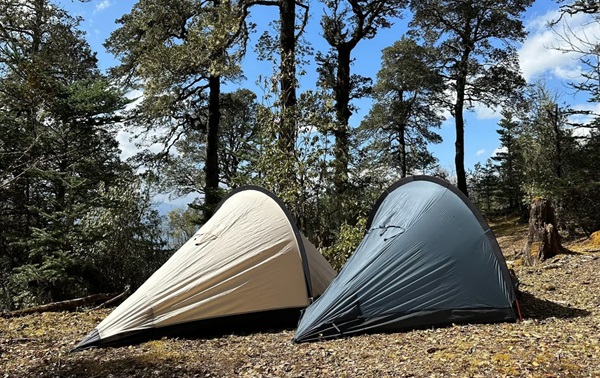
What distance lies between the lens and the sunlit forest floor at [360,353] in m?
3.04

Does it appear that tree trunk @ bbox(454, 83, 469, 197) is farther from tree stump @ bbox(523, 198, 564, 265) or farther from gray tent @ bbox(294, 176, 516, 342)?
gray tent @ bbox(294, 176, 516, 342)

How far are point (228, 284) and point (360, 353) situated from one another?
5.41ft

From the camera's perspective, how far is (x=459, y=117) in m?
17.8

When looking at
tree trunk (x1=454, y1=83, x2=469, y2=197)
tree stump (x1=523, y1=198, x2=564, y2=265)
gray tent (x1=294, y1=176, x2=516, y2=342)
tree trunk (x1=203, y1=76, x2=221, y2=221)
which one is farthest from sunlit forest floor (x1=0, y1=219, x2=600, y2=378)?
tree trunk (x1=454, y1=83, x2=469, y2=197)

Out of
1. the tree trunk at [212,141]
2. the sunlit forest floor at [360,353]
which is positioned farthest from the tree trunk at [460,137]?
the sunlit forest floor at [360,353]

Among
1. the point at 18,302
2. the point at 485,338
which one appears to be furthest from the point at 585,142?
the point at 18,302

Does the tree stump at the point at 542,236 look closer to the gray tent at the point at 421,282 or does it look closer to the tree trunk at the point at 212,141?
the gray tent at the point at 421,282

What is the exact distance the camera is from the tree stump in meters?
7.64

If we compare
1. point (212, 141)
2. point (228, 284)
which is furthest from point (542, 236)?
point (212, 141)

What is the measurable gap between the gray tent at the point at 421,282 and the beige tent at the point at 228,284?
1.74 ft

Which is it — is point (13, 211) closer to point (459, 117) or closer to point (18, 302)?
point (18, 302)

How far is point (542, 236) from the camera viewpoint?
771 centimetres

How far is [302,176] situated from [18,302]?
213 inches

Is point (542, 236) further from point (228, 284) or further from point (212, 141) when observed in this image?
point (212, 141)
